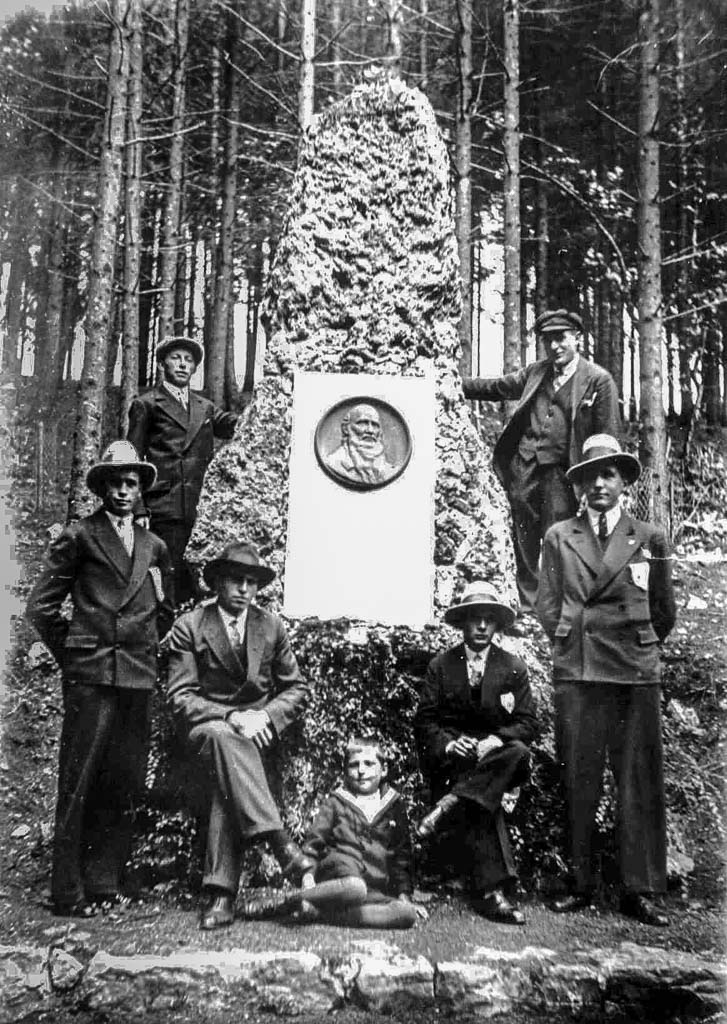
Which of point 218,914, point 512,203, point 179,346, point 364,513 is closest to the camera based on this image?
point 218,914

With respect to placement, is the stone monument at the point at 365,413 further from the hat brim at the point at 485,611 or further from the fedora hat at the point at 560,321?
the fedora hat at the point at 560,321

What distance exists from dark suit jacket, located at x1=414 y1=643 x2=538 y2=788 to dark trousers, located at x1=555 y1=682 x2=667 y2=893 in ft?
0.92

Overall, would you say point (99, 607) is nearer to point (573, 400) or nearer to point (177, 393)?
point (177, 393)

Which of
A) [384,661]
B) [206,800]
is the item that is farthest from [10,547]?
[384,661]

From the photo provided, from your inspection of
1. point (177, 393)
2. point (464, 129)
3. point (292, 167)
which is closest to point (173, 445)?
point (177, 393)

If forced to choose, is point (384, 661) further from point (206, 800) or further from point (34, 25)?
point (34, 25)

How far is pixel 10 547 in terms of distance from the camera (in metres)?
4.60

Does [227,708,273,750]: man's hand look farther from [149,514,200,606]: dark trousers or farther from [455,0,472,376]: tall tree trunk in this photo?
[455,0,472,376]: tall tree trunk

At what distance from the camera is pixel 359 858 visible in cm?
397

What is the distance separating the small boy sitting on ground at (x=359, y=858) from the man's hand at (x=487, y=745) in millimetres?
407

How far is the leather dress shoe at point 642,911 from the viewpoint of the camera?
4.04 meters

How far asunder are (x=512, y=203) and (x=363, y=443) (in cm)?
454

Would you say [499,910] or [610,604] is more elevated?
[610,604]

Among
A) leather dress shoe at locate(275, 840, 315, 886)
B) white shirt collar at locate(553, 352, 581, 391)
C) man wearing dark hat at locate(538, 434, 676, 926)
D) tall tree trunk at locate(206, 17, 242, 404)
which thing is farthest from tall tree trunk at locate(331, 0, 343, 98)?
leather dress shoe at locate(275, 840, 315, 886)
